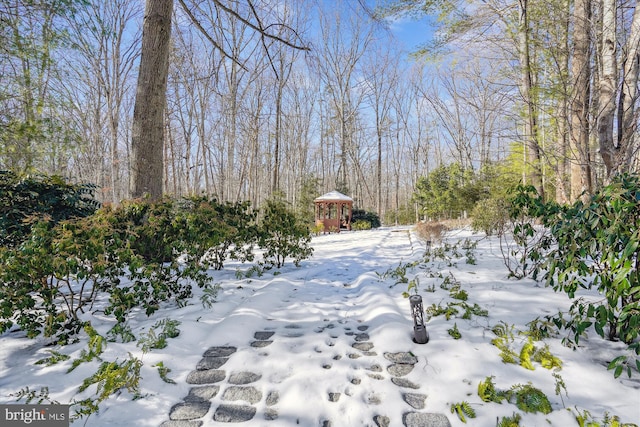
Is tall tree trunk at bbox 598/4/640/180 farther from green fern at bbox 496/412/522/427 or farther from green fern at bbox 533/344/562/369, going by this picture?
green fern at bbox 496/412/522/427

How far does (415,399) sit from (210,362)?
4.15ft

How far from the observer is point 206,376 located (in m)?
1.75

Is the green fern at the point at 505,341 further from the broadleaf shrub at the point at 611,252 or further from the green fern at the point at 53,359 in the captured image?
the green fern at the point at 53,359

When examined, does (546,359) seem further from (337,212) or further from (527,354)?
(337,212)

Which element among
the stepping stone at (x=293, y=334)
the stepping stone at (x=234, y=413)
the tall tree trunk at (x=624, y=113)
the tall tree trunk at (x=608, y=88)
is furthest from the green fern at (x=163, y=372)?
the tall tree trunk at (x=608, y=88)

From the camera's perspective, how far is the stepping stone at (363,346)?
205 centimetres

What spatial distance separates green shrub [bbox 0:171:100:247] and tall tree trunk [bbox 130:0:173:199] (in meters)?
0.59

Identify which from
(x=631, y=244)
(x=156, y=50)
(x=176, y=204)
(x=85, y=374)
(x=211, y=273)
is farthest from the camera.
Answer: (x=211, y=273)

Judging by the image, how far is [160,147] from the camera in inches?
146

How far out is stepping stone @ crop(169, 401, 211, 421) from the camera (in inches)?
55.4

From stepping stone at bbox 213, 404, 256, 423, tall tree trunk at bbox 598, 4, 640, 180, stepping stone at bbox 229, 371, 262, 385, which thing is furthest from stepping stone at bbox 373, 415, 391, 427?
tall tree trunk at bbox 598, 4, 640, 180

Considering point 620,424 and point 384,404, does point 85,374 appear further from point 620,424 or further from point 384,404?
point 620,424

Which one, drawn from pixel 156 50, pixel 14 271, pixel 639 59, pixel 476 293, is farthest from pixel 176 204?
pixel 639 59

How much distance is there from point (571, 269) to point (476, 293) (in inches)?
43.3
